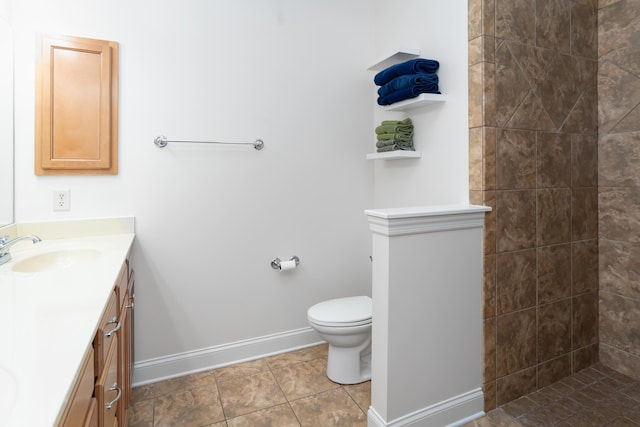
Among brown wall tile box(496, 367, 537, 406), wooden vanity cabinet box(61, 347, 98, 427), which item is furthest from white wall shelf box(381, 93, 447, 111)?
wooden vanity cabinet box(61, 347, 98, 427)

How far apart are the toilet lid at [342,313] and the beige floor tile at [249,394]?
0.44m

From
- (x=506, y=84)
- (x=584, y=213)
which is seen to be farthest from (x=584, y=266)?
(x=506, y=84)

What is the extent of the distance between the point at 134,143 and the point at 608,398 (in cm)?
285

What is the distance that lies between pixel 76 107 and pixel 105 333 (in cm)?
135

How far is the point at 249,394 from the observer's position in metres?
1.96

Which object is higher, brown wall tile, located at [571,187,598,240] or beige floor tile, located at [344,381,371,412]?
brown wall tile, located at [571,187,598,240]

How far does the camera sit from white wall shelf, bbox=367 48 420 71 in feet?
6.94

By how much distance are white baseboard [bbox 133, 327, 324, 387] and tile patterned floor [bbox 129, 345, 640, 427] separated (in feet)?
0.17

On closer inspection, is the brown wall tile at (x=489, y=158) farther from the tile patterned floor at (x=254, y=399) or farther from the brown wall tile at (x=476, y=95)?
the tile patterned floor at (x=254, y=399)

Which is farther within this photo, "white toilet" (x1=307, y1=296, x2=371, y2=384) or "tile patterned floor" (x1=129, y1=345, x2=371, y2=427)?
"white toilet" (x1=307, y1=296, x2=371, y2=384)

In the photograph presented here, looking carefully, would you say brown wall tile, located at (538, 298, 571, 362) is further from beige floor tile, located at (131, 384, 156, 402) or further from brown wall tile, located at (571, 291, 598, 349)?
beige floor tile, located at (131, 384, 156, 402)

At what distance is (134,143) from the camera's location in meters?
1.99

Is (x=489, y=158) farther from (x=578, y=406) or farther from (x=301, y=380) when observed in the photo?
(x=301, y=380)

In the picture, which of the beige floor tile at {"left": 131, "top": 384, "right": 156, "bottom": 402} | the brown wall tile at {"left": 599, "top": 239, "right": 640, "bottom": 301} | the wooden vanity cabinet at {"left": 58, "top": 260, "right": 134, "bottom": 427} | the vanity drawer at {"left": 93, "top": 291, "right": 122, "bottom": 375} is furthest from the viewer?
the brown wall tile at {"left": 599, "top": 239, "right": 640, "bottom": 301}
